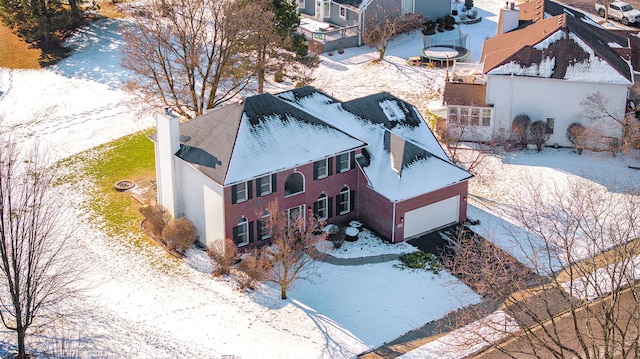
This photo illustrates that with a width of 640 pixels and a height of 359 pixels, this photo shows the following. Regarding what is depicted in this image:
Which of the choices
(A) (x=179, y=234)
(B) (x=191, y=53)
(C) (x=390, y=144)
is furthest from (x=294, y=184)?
(B) (x=191, y=53)

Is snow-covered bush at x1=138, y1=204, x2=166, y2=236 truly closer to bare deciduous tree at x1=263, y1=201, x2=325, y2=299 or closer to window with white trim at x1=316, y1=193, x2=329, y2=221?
bare deciduous tree at x1=263, y1=201, x2=325, y2=299

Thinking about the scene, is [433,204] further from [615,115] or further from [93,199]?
[93,199]

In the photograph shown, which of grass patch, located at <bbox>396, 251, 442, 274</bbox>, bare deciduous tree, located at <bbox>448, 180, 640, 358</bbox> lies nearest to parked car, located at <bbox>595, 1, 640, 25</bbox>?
bare deciduous tree, located at <bbox>448, 180, 640, 358</bbox>

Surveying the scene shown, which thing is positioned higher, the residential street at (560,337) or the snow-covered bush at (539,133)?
the snow-covered bush at (539,133)

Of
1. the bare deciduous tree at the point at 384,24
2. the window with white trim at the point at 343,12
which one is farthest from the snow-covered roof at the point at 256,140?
the window with white trim at the point at 343,12

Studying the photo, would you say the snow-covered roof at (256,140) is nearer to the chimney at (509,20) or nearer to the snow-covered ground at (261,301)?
the snow-covered ground at (261,301)

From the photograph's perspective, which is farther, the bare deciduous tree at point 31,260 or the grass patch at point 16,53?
the grass patch at point 16,53
